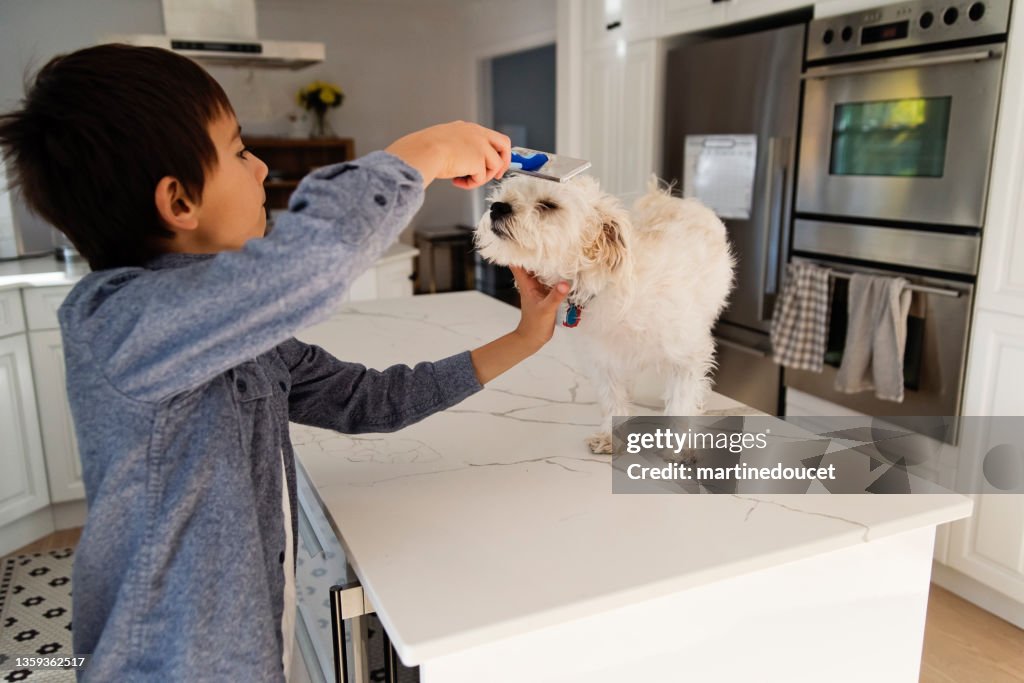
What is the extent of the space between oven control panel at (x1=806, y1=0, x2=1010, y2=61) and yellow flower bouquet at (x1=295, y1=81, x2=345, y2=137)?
4372mm

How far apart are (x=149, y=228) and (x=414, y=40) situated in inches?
254

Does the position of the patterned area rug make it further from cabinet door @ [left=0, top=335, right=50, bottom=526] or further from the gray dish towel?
the gray dish towel

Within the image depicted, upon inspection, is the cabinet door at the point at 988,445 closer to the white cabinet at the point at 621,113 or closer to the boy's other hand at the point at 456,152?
the white cabinet at the point at 621,113

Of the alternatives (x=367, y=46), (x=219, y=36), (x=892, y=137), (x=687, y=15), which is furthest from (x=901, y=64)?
(x=367, y=46)

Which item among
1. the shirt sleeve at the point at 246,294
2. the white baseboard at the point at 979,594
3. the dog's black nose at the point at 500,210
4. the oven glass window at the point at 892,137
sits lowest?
the white baseboard at the point at 979,594

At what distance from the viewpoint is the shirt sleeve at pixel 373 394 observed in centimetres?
100

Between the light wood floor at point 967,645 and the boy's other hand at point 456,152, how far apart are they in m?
1.84

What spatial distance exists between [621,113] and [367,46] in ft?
12.5

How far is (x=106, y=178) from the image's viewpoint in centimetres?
68

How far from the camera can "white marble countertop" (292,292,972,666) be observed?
717mm

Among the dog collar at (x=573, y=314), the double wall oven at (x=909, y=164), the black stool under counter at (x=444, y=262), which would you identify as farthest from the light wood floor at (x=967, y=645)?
the black stool under counter at (x=444, y=262)

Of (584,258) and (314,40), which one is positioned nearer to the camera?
(584,258)

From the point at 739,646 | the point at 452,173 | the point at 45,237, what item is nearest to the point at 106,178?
the point at 452,173

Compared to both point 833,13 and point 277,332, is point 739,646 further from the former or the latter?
point 833,13
